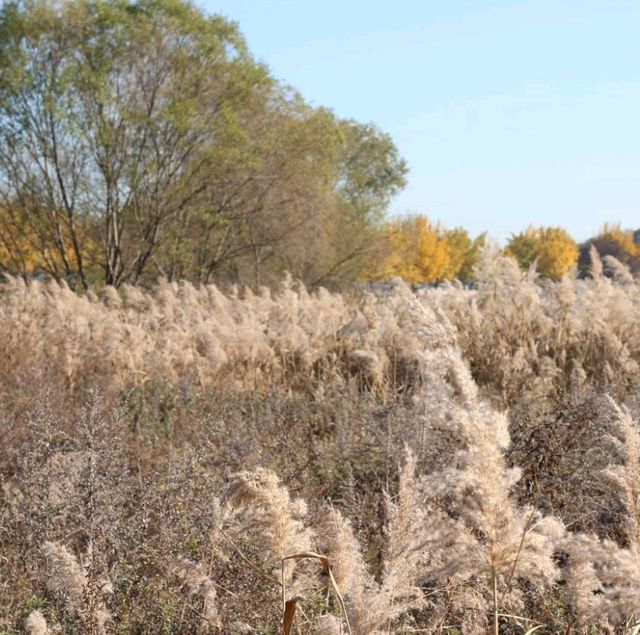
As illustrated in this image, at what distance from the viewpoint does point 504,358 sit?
8352 millimetres

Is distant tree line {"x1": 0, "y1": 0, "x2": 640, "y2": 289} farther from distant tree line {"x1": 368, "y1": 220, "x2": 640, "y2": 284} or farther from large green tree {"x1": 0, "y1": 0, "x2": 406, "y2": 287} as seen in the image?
distant tree line {"x1": 368, "y1": 220, "x2": 640, "y2": 284}

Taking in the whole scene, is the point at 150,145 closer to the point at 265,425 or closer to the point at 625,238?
the point at 265,425

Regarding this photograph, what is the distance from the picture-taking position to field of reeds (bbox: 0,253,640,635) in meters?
2.32

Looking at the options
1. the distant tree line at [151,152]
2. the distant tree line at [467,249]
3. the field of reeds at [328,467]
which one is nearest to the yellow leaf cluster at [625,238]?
the distant tree line at [467,249]

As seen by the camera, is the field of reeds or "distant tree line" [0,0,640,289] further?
"distant tree line" [0,0,640,289]

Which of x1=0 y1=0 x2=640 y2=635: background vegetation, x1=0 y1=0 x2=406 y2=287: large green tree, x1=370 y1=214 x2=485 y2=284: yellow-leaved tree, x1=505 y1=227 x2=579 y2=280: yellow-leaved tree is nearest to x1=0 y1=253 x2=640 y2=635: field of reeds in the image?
x1=0 y1=0 x2=640 y2=635: background vegetation

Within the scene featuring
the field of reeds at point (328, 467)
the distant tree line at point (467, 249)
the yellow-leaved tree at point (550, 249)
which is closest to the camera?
the field of reeds at point (328, 467)

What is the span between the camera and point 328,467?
235 inches

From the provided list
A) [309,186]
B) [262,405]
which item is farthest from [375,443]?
[309,186]

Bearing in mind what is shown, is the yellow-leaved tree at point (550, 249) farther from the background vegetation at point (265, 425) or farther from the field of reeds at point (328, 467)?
the field of reeds at point (328, 467)

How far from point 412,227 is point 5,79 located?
89.2ft

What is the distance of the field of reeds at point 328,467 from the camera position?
2322 mm

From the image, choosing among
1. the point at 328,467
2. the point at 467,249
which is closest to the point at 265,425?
the point at 328,467

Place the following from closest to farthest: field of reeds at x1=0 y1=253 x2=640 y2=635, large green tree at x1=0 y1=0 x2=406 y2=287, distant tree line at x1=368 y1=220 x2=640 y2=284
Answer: field of reeds at x1=0 y1=253 x2=640 y2=635, large green tree at x1=0 y1=0 x2=406 y2=287, distant tree line at x1=368 y1=220 x2=640 y2=284
